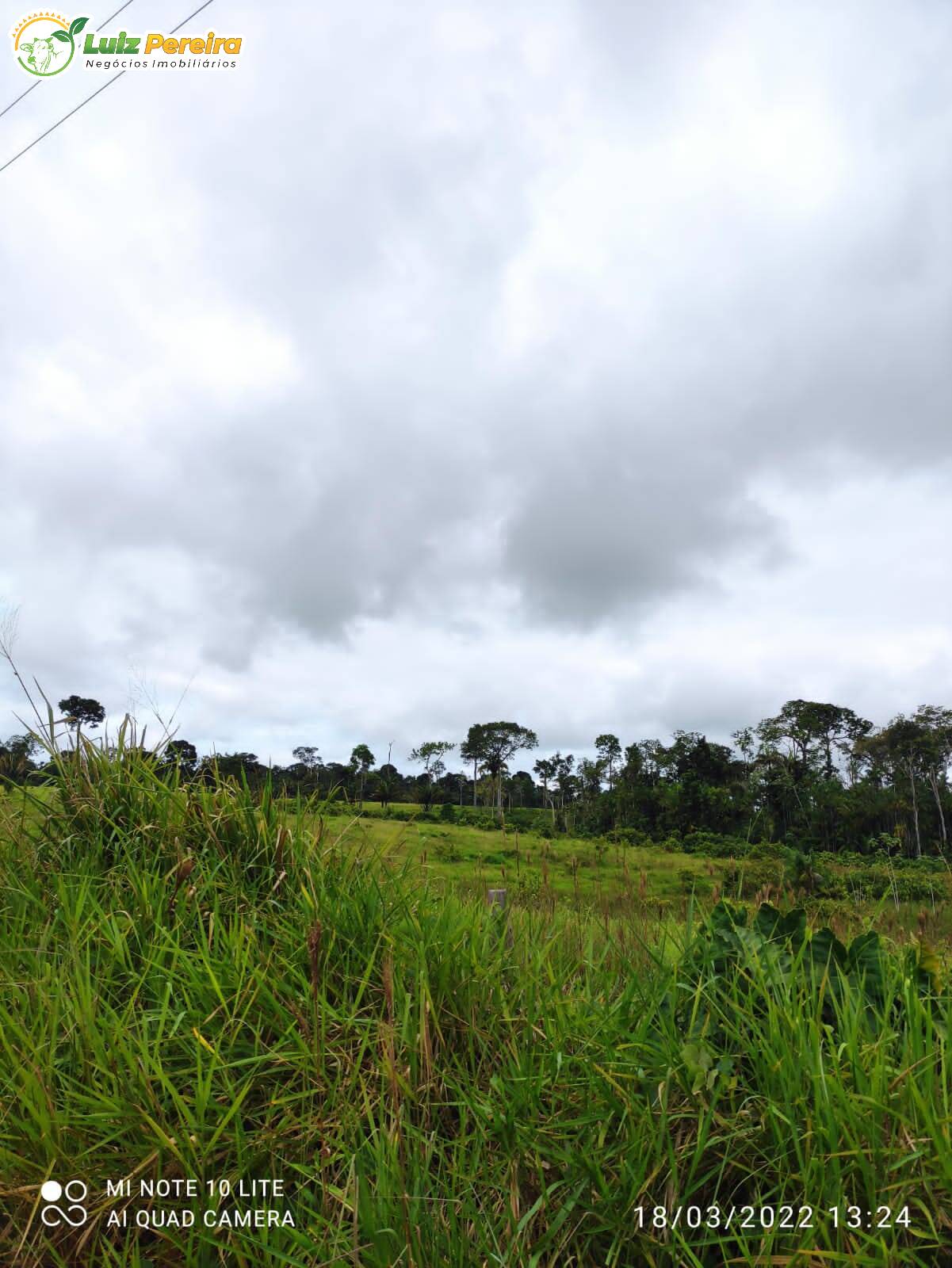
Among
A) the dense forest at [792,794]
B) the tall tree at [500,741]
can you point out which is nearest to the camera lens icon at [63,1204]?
the dense forest at [792,794]

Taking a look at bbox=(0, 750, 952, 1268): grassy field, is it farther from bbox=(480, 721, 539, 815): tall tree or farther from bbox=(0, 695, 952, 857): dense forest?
bbox=(480, 721, 539, 815): tall tree

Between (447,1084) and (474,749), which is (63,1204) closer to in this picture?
(447,1084)

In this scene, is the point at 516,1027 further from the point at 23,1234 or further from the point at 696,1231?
the point at 23,1234

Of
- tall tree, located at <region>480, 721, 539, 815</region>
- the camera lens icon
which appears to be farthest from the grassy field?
tall tree, located at <region>480, 721, 539, 815</region>

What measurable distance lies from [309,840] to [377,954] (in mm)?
1010

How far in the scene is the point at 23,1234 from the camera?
2.18m

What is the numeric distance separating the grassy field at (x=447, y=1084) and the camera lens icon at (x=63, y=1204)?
0.06 ft

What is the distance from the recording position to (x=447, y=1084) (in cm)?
274

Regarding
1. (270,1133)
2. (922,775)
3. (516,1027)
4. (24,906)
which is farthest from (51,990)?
(922,775)

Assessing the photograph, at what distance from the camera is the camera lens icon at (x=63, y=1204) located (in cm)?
233

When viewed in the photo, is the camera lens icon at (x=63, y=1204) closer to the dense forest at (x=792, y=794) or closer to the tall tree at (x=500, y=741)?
the dense forest at (x=792, y=794)

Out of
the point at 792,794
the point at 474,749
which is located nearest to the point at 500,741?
the point at 474,749

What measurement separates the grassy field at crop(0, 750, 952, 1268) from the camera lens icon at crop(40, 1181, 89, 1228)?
17 mm

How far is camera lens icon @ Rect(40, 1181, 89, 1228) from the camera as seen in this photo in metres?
2.33
